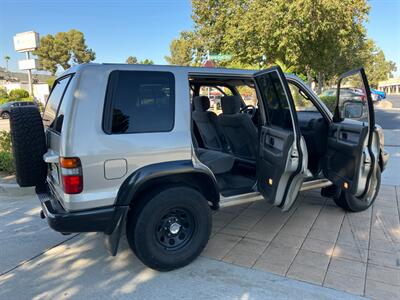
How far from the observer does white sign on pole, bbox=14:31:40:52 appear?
26.4 meters

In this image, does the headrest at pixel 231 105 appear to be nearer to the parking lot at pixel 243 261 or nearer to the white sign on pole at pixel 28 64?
the parking lot at pixel 243 261

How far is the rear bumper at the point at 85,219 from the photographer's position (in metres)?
2.52

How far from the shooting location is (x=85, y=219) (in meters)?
2.54

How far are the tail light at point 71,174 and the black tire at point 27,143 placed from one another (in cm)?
79

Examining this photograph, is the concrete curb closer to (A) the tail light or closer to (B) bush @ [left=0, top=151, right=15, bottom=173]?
(B) bush @ [left=0, top=151, right=15, bottom=173]

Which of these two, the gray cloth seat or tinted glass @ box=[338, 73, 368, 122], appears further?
the gray cloth seat

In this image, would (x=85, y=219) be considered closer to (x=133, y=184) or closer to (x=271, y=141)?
(x=133, y=184)

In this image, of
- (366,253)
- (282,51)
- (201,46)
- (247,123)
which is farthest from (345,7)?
(366,253)

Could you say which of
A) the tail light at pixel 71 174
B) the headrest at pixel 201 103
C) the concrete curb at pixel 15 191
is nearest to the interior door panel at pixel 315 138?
the headrest at pixel 201 103

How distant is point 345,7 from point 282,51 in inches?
123

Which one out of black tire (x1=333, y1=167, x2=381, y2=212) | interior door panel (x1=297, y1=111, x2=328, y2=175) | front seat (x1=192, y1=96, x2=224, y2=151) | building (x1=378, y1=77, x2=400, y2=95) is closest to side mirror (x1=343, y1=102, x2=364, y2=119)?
interior door panel (x1=297, y1=111, x2=328, y2=175)

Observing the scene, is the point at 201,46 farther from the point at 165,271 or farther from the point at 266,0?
the point at 165,271

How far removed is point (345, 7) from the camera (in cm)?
1347

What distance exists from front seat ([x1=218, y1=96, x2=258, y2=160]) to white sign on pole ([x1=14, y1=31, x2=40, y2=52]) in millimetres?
27691
